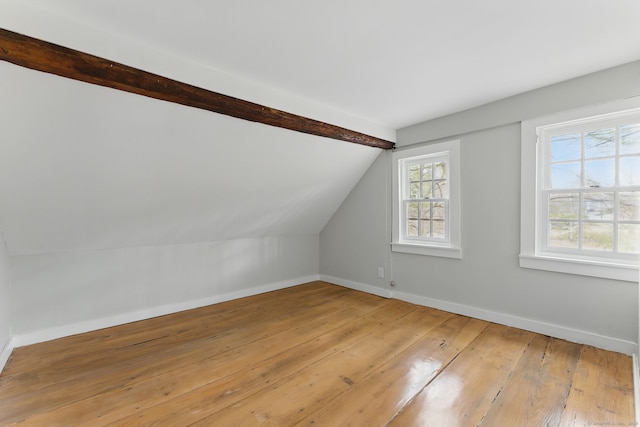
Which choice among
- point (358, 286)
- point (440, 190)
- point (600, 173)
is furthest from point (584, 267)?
point (358, 286)

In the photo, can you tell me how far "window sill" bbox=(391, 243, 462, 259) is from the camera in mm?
3229

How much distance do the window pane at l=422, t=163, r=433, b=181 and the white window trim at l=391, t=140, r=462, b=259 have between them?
181mm

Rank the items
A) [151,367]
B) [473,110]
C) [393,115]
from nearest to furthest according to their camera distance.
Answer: [151,367] → [473,110] → [393,115]

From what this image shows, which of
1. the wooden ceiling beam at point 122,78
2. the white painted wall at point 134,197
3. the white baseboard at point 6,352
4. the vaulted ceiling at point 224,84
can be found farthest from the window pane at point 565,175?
the white baseboard at point 6,352

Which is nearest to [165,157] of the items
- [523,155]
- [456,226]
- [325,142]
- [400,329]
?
[325,142]

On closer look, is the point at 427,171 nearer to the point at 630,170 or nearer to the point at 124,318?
the point at 630,170

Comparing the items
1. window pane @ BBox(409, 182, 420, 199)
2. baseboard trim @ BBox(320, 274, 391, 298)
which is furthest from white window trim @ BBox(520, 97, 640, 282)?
baseboard trim @ BBox(320, 274, 391, 298)

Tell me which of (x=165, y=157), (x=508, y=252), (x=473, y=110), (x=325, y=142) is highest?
(x=473, y=110)

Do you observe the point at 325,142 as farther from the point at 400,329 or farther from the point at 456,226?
the point at 400,329

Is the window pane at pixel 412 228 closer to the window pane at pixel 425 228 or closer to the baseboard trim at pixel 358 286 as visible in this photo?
the window pane at pixel 425 228

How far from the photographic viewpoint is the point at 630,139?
2305mm

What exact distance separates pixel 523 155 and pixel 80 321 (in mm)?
4575

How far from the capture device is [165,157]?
2.40m

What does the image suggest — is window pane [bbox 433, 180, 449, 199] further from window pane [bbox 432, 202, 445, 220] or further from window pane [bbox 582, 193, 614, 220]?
window pane [bbox 582, 193, 614, 220]
